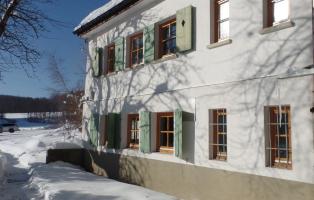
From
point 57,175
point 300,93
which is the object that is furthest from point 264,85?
point 57,175

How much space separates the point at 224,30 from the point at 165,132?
3514 millimetres

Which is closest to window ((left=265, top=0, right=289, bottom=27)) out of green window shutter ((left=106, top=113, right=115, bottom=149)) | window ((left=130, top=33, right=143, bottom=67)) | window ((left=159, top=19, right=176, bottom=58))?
window ((left=159, top=19, right=176, bottom=58))

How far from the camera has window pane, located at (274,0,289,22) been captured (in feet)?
24.1

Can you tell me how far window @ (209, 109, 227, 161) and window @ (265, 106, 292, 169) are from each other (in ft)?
4.39

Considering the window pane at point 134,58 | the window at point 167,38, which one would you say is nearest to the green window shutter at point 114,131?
the window pane at point 134,58

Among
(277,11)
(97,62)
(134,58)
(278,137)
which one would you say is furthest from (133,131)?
(277,11)

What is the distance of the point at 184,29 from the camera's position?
978cm

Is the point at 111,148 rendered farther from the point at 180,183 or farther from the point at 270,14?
the point at 270,14

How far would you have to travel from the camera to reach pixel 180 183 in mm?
9773

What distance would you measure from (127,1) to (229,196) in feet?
23.2

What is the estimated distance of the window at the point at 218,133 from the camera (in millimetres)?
8727

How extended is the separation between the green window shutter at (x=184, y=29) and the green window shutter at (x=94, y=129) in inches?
233

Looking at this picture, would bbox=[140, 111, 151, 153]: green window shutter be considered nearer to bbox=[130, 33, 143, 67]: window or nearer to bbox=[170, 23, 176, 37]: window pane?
bbox=[130, 33, 143, 67]: window

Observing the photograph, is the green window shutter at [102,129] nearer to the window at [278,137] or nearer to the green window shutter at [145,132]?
the green window shutter at [145,132]
